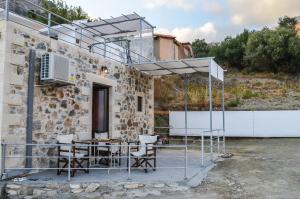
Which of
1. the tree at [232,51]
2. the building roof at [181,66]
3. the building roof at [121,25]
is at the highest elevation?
the tree at [232,51]

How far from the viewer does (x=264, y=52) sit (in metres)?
27.2

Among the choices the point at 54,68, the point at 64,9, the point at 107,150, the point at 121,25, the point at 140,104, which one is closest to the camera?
the point at 54,68

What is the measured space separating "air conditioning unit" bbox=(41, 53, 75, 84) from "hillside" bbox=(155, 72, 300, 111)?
1212cm

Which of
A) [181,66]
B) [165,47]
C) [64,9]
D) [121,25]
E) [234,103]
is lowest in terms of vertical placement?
[234,103]

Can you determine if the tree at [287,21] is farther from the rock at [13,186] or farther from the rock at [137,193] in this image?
the rock at [13,186]

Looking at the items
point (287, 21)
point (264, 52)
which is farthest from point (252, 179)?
point (287, 21)

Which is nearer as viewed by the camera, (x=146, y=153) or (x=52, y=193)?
(x=52, y=193)

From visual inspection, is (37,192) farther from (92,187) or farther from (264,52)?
(264,52)

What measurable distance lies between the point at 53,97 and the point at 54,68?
85cm

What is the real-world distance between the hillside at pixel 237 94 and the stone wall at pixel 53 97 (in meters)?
8.51

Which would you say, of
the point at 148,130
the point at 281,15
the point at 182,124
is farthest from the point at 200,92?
the point at 281,15

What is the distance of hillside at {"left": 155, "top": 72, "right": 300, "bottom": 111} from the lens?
18828 mm

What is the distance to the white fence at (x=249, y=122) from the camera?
17.1 metres

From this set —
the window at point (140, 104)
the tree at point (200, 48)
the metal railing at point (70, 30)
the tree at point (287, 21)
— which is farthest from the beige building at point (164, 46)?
the tree at point (287, 21)
